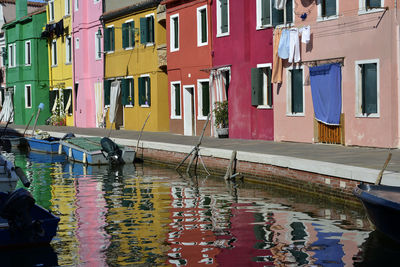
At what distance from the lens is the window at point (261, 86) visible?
25.6 metres

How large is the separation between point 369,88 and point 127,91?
18.8 m

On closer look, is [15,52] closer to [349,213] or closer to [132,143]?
[132,143]

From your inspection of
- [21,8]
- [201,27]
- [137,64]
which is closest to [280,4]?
[201,27]

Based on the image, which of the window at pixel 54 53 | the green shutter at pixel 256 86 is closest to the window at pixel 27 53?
the window at pixel 54 53

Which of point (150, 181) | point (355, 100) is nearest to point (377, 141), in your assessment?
point (355, 100)

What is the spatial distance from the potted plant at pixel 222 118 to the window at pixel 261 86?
202 centimetres

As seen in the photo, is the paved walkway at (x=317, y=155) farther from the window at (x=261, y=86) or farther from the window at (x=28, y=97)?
the window at (x=28, y=97)

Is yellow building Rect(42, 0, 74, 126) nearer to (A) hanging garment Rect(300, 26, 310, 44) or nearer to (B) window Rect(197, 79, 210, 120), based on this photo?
(B) window Rect(197, 79, 210, 120)

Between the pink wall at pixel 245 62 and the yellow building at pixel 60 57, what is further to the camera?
the yellow building at pixel 60 57

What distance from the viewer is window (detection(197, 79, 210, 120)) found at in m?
29.7

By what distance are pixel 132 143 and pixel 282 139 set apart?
569cm

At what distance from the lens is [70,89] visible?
149 feet

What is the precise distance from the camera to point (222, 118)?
90.9 feet

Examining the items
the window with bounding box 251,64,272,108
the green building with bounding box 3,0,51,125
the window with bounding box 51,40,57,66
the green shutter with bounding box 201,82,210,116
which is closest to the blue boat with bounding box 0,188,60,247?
the window with bounding box 251,64,272,108
